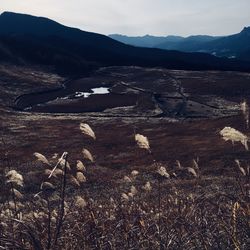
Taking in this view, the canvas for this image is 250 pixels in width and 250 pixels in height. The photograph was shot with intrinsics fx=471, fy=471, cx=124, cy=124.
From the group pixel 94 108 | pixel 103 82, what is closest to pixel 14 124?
pixel 94 108

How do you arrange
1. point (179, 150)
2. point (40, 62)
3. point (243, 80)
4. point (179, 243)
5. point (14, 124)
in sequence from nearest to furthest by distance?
point (179, 243)
point (179, 150)
point (14, 124)
point (243, 80)
point (40, 62)

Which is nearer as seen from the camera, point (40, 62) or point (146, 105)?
point (146, 105)

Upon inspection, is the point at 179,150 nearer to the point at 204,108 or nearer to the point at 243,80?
the point at 204,108

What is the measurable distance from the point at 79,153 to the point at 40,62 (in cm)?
14277

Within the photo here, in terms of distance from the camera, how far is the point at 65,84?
519 ft

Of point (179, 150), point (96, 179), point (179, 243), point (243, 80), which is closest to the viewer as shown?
point (179, 243)

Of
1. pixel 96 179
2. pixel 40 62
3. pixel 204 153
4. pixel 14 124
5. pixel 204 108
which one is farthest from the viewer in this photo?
pixel 40 62

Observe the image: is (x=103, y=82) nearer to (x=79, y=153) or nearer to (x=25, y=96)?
(x=25, y=96)

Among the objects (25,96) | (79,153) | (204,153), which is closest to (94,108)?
(25,96)

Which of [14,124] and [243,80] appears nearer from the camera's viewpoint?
[14,124]

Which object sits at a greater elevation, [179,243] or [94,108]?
[179,243]

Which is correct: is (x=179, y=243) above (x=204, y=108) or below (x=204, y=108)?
above

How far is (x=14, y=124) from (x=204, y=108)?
39626 millimetres

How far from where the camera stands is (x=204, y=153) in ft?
179
